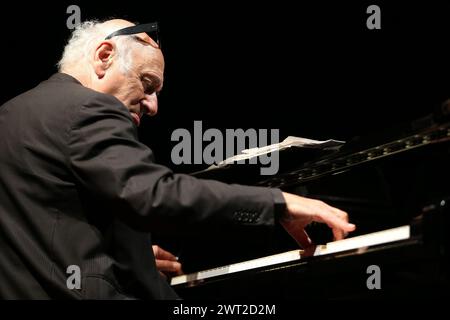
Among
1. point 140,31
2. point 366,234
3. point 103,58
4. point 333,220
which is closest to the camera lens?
point 333,220

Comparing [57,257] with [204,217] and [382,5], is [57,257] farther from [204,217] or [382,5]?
[382,5]

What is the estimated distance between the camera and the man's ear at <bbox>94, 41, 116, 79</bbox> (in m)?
2.18

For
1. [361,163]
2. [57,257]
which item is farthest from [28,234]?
[361,163]

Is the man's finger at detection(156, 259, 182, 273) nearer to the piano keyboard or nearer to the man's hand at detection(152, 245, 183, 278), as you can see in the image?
the man's hand at detection(152, 245, 183, 278)

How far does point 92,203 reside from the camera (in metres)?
1.72

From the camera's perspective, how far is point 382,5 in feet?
11.8

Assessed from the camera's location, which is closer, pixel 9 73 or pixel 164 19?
pixel 9 73

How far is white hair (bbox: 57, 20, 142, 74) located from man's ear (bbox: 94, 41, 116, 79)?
0.03 meters

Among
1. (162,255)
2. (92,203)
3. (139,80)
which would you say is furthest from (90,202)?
(162,255)

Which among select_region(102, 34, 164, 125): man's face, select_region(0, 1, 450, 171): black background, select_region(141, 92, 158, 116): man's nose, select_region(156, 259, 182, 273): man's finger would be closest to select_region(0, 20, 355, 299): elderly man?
select_region(102, 34, 164, 125): man's face

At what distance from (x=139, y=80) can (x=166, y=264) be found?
821 mm

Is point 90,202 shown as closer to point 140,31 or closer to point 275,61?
point 140,31

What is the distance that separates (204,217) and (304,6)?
8.56 ft

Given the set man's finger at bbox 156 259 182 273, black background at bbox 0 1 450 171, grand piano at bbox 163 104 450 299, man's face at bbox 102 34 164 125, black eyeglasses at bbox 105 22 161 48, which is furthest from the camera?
black background at bbox 0 1 450 171
